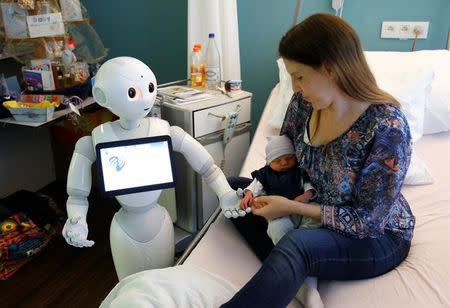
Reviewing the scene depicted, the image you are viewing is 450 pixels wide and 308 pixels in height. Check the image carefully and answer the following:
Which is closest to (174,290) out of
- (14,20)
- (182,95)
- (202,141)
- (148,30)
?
(202,141)

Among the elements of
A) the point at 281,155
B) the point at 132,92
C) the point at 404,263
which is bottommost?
the point at 404,263

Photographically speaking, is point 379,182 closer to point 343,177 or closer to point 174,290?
point 343,177

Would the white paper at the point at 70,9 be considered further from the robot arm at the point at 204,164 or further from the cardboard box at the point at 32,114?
the robot arm at the point at 204,164

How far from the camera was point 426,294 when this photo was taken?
97 centimetres

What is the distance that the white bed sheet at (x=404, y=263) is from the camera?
3.17 ft

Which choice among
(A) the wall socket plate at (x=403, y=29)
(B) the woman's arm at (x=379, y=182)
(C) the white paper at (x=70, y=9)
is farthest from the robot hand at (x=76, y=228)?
(A) the wall socket plate at (x=403, y=29)

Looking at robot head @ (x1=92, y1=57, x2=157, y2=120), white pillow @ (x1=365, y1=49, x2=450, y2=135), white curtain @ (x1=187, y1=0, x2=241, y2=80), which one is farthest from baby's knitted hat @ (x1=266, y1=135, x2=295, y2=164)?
white curtain @ (x1=187, y1=0, x2=241, y2=80)

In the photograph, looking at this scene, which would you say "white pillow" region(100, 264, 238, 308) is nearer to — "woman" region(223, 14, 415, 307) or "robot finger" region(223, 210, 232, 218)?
"woman" region(223, 14, 415, 307)

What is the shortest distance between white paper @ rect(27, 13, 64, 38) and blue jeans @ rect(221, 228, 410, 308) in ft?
5.07

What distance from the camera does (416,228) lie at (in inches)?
48.9

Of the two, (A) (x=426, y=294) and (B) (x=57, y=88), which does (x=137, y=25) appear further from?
(A) (x=426, y=294)

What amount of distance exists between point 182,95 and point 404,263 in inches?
45.1

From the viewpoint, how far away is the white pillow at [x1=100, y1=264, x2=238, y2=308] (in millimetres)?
926

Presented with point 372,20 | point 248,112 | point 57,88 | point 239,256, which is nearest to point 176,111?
point 248,112
